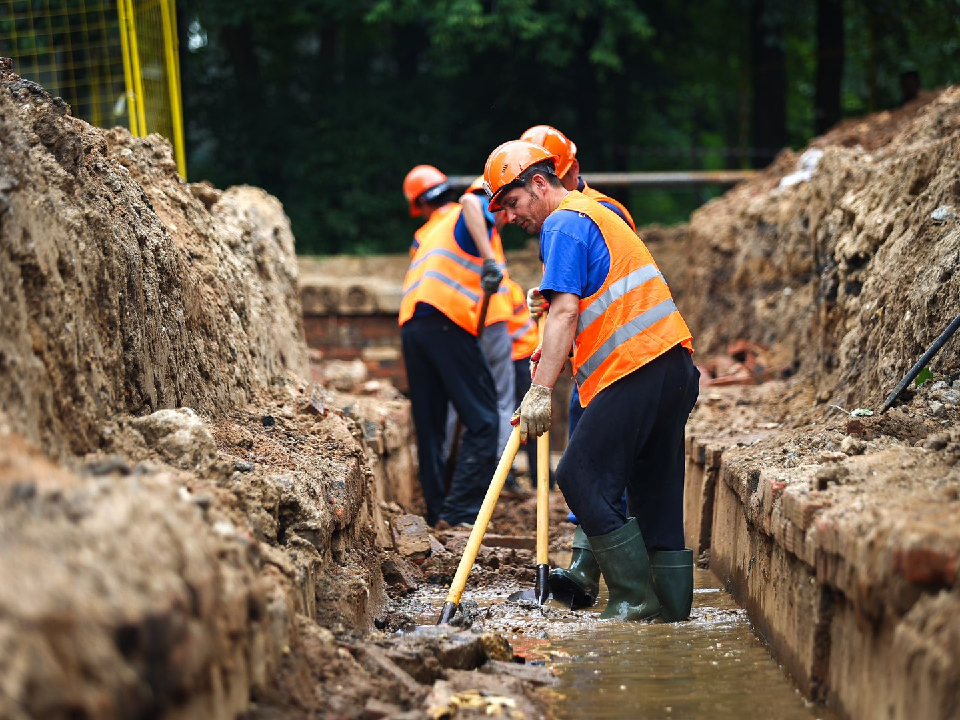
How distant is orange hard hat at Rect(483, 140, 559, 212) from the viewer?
4.90m

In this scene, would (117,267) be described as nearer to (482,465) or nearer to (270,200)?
(482,465)

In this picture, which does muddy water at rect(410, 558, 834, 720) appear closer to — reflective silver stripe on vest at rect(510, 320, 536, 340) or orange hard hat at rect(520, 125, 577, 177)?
orange hard hat at rect(520, 125, 577, 177)

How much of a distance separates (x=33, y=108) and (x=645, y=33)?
1132 cm

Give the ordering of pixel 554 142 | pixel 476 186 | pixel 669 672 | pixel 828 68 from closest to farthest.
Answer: pixel 669 672, pixel 554 142, pixel 476 186, pixel 828 68

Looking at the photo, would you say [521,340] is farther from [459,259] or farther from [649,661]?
[649,661]

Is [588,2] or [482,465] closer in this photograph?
[482,465]

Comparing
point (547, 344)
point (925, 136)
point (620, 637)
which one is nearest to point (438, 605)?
point (620, 637)

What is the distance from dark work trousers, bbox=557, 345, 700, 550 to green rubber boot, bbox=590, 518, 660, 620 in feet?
0.17

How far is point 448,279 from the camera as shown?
7.45m

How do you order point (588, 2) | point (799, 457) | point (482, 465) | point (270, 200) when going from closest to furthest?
point (799, 457)
point (482, 465)
point (270, 200)
point (588, 2)

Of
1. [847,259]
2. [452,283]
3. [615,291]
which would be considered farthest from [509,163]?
[847,259]

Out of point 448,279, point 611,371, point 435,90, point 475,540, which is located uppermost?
point 435,90

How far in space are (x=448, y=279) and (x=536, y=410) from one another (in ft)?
9.29

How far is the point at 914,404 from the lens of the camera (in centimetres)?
497
